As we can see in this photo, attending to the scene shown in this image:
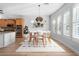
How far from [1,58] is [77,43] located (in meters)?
2.40

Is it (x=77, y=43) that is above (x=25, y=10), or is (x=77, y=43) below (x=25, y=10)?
below

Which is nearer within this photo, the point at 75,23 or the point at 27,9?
the point at 75,23

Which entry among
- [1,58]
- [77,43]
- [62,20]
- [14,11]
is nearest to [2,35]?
[14,11]

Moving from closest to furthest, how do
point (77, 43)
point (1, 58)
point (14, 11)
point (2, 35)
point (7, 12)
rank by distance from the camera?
1. point (1, 58)
2. point (77, 43)
3. point (2, 35)
4. point (14, 11)
5. point (7, 12)

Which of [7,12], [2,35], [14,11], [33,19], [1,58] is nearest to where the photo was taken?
[1,58]

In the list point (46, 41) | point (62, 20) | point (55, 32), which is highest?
point (62, 20)

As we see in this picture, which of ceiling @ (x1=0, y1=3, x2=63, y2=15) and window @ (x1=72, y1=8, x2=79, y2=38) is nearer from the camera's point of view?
window @ (x1=72, y1=8, x2=79, y2=38)

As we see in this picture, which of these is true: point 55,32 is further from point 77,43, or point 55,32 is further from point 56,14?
point 77,43

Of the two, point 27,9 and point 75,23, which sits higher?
point 27,9

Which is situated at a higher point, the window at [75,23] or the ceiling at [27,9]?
the ceiling at [27,9]

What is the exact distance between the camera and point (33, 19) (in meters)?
4.91

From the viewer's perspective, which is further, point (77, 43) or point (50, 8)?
point (50, 8)

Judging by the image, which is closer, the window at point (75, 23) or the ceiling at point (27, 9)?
the window at point (75, 23)

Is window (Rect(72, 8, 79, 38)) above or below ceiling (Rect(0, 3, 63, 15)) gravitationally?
below
